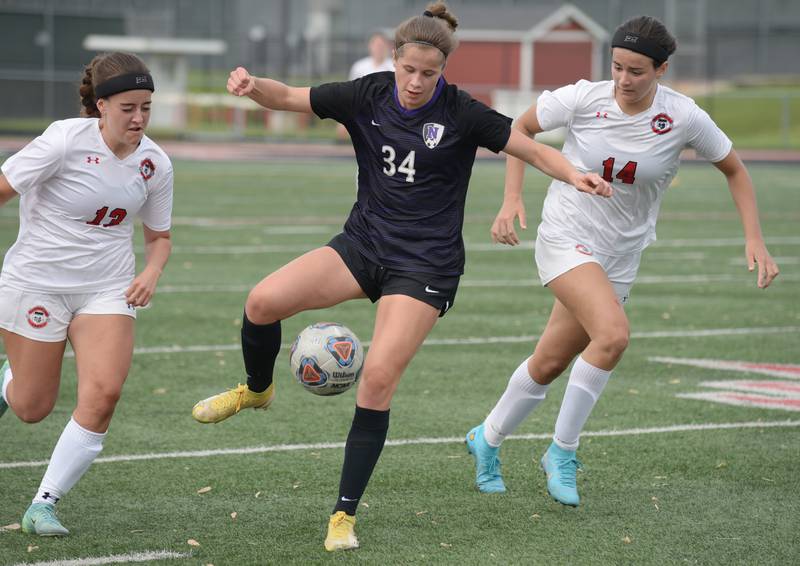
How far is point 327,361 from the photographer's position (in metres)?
6.03

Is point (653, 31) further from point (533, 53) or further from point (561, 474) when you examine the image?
point (533, 53)

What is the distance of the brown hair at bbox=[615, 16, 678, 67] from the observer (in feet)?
20.0

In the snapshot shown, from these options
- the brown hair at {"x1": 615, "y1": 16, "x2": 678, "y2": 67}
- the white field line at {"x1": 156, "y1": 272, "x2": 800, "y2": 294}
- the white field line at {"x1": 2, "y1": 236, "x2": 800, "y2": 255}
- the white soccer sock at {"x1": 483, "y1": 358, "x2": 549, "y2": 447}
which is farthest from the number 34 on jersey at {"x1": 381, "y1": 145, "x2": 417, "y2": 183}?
the white field line at {"x1": 2, "y1": 236, "x2": 800, "y2": 255}

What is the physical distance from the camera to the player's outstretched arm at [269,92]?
19.1ft

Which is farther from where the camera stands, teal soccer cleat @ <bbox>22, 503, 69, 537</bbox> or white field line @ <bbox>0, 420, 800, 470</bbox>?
white field line @ <bbox>0, 420, 800, 470</bbox>

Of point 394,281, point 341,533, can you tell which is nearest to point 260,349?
point 394,281

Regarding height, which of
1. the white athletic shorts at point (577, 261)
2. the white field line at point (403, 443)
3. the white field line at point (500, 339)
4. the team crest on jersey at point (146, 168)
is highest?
the team crest on jersey at point (146, 168)

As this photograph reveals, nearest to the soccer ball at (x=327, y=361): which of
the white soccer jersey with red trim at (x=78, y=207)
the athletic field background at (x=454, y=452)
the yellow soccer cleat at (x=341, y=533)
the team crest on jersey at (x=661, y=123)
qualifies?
the athletic field background at (x=454, y=452)

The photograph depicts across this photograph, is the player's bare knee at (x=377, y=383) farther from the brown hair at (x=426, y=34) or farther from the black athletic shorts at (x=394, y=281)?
the brown hair at (x=426, y=34)

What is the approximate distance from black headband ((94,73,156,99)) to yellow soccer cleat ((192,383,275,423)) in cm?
159

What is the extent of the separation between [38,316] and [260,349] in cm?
106

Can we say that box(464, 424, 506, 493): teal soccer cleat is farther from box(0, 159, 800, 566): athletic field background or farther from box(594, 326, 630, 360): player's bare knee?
box(594, 326, 630, 360): player's bare knee

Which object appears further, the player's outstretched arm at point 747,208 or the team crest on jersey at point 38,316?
the player's outstretched arm at point 747,208

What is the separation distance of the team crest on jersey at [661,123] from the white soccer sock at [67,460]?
2.98 metres
